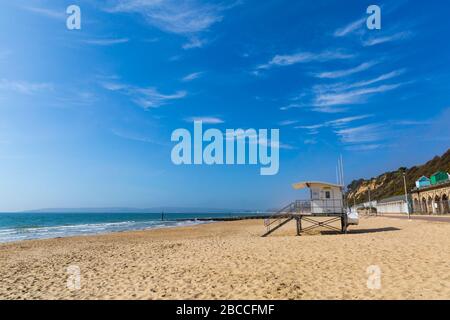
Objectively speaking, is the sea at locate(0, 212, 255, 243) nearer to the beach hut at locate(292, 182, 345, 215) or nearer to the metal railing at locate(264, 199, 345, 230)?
the metal railing at locate(264, 199, 345, 230)

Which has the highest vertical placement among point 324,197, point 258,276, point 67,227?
point 324,197

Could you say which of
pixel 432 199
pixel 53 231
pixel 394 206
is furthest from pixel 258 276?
pixel 394 206

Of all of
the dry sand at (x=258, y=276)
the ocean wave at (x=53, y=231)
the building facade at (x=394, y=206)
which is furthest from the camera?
the building facade at (x=394, y=206)

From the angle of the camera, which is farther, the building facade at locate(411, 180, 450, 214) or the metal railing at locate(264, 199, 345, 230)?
the building facade at locate(411, 180, 450, 214)

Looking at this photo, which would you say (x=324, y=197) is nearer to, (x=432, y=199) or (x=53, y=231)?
(x=432, y=199)

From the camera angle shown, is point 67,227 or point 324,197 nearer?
point 324,197

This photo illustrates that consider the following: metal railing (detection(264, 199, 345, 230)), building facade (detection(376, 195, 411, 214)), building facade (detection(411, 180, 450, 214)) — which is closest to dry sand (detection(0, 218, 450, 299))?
metal railing (detection(264, 199, 345, 230))

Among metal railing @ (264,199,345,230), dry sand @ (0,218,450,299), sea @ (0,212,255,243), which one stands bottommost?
sea @ (0,212,255,243)

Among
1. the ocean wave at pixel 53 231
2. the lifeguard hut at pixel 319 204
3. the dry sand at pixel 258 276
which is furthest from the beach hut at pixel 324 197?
the ocean wave at pixel 53 231

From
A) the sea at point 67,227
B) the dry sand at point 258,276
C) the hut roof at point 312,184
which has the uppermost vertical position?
the hut roof at point 312,184

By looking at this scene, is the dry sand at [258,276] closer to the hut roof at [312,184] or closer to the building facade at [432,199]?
the hut roof at [312,184]

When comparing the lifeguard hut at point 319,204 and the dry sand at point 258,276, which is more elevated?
the lifeguard hut at point 319,204

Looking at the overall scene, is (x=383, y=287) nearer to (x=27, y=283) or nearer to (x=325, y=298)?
(x=325, y=298)
